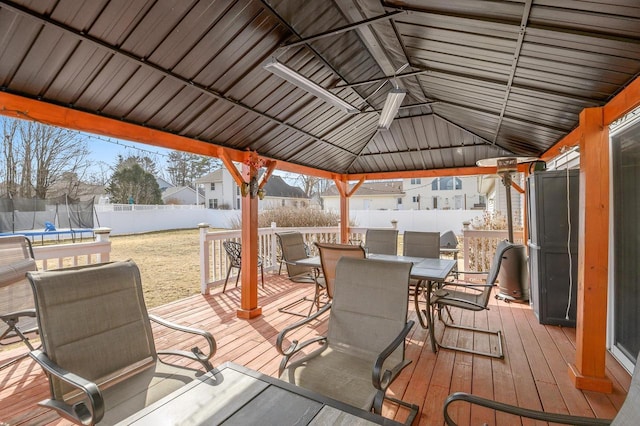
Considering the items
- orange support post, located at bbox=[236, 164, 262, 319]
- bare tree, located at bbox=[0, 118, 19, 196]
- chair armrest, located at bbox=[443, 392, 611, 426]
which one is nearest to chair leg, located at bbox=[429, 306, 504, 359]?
chair armrest, located at bbox=[443, 392, 611, 426]

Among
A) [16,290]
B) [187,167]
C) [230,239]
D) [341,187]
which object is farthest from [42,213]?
[187,167]

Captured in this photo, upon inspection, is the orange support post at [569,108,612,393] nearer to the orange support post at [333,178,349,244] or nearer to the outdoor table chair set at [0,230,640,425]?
the outdoor table chair set at [0,230,640,425]

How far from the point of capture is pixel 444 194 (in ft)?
61.9

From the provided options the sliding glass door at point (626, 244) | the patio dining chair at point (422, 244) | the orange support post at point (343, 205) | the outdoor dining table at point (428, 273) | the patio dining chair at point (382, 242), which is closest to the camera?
the sliding glass door at point (626, 244)

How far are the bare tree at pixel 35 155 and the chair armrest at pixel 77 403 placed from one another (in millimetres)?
13815

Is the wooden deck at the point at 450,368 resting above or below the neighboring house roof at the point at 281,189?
below

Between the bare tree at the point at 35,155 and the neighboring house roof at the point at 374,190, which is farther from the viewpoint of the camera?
the neighboring house roof at the point at 374,190

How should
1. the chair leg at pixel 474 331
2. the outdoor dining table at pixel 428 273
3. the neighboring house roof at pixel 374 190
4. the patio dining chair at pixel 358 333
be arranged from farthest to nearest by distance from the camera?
the neighboring house roof at pixel 374 190 → the outdoor dining table at pixel 428 273 → the chair leg at pixel 474 331 → the patio dining chair at pixel 358 333

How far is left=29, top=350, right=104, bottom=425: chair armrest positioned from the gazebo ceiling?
2.13 m

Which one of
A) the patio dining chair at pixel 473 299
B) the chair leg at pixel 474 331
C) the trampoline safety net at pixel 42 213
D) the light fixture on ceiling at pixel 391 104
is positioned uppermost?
the light fixture on ceiling at pixel 391 104

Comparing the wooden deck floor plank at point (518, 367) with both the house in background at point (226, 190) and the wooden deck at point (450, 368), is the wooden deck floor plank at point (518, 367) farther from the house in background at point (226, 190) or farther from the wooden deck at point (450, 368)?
the house in background at point (226, 190)

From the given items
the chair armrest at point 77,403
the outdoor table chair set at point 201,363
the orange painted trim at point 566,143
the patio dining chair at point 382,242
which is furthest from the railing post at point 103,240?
the orange painted trim at point 566,143

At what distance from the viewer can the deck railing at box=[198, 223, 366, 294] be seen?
→ 5.48 m

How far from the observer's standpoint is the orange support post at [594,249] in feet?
8.33
